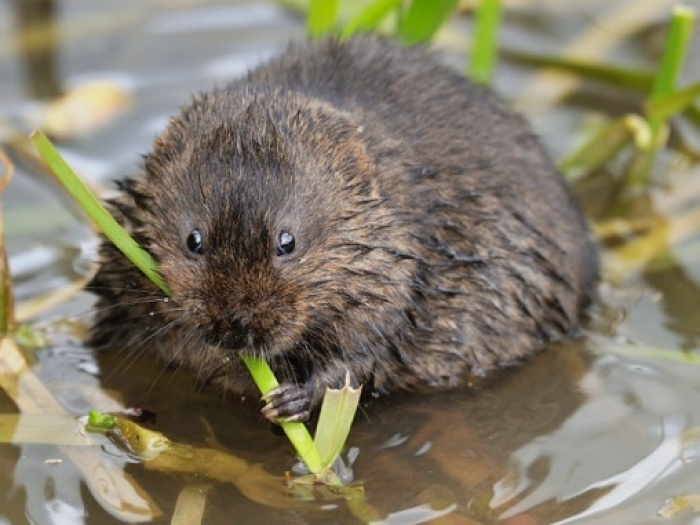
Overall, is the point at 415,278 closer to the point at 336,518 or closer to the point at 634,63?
the point at 336,518

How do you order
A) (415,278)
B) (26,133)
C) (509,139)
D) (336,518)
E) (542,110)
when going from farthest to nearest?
(542,110) < (26,133) < (509,139) < (415,278) < (336,518)

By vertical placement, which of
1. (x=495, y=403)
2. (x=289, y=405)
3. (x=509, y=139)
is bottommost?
(x=495, y=403)

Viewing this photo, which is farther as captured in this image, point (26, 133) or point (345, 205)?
point (26, 133)

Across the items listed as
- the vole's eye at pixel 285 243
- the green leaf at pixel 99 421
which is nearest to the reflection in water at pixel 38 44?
the green leaf at pixel 99 421

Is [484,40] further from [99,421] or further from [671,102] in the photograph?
[99,421]

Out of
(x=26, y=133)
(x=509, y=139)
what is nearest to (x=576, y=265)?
(x=509, y=139)

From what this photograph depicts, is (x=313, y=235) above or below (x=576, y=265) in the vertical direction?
above

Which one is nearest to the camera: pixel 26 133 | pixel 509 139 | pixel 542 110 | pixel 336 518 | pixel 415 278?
pixel 336 518
